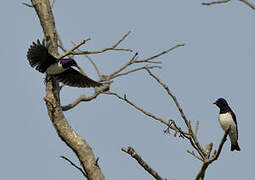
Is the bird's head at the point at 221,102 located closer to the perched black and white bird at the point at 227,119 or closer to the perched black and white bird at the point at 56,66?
the perched black and white bird at the point at 227,119

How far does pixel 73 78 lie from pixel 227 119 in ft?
9.46

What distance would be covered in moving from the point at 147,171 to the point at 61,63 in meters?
3.20

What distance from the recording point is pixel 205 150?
147 inches

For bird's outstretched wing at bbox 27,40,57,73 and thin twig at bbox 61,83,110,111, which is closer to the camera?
thin twig at bbox 61,83,110,111

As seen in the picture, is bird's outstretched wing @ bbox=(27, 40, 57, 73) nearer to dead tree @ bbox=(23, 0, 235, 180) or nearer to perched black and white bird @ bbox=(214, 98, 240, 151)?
dead tree @ bbox=(23, 0, 235, 180)

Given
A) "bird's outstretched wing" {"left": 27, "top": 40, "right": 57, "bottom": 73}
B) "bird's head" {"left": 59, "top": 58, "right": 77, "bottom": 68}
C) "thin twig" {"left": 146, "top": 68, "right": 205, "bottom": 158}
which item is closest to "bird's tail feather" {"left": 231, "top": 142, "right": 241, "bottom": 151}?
"bird's head" {"left": 59, "top": 58, "right": 77, "bottom": 68}

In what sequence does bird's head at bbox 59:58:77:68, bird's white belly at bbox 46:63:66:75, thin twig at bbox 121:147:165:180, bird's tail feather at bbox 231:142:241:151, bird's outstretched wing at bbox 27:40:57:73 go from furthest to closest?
bird's tail feather at bbox 231:142:241:151, bird's head at bbox 59:58:77:68, bird's white belly at bbox 46:63:66:75, bird's outstretched wing at bbox 27:40:57:73, thin twig at bbox 121:147:165:180

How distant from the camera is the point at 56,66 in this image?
257 inches

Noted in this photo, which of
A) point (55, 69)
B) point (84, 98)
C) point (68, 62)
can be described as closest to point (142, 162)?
point (84, 98)

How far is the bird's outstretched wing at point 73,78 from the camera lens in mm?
6949

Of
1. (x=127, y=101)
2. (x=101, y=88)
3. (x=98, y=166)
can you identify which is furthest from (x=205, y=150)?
(x=101, y=88)

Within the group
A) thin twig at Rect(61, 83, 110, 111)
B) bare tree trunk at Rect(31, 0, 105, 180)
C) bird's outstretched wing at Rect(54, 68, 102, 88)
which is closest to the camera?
bare tree trunk at Rect(31, 0, 105, 180)

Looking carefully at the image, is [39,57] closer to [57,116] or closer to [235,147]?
[57,116]

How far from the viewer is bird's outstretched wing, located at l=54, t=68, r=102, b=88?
6949 mm
